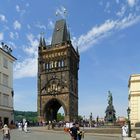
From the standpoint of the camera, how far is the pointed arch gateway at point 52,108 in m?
109

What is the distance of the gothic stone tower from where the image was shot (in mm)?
107938

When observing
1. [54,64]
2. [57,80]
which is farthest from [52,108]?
[54,64]

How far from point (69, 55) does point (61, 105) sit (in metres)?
13.2

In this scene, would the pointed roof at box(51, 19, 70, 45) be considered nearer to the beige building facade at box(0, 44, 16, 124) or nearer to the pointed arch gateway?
the pointed arch gateway

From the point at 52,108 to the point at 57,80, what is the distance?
9274mm

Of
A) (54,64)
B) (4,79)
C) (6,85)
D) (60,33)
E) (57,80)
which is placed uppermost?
(60,33)

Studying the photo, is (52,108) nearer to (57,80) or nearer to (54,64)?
(57,80)

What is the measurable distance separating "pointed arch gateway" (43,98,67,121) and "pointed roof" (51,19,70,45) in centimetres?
1735

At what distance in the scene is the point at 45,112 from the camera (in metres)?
110

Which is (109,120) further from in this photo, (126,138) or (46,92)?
(126,138)

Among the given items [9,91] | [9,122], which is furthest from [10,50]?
[9,122]

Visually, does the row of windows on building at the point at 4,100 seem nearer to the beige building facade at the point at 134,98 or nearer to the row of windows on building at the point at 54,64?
the beige building facade at the point at 134,98

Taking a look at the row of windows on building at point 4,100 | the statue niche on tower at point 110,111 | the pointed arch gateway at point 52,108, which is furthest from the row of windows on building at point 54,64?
the row of windows on building at point 4,100

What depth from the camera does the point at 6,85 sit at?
67.2m
